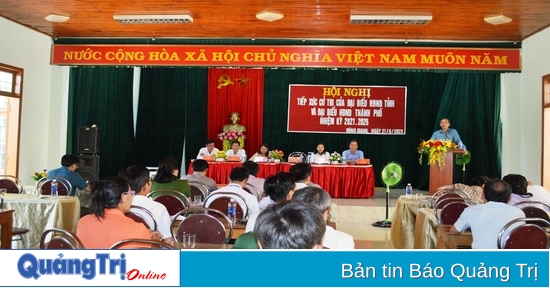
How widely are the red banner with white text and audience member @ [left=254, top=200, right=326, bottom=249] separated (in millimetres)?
7496

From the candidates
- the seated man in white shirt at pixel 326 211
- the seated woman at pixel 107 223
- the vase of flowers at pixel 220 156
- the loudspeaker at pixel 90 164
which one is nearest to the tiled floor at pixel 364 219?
the vase of flowers at pixel 220 156

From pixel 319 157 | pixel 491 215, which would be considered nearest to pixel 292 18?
pixel 319 157

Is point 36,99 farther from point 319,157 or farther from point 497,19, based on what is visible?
point 497,19

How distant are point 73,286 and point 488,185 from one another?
8.30ft

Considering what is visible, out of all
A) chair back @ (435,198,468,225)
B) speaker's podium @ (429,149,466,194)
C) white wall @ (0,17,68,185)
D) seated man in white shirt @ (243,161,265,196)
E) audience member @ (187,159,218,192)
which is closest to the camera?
chair back @ (435,198,468,225)

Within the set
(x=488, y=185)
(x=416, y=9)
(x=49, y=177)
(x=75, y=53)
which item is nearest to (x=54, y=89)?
(x=75, y=53)

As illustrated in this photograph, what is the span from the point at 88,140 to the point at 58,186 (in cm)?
398

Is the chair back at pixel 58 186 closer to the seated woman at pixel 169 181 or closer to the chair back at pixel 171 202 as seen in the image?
the seated woman at pixel 169 181

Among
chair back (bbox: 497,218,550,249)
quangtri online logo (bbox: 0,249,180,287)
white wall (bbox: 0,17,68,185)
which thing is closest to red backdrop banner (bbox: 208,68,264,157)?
white wall (bbox: 0,17,68,185)

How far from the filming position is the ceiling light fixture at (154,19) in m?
8.17

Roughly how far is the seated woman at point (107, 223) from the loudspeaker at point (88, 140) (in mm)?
7308

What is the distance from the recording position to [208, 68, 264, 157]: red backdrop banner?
37.7 ft

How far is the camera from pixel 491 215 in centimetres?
353

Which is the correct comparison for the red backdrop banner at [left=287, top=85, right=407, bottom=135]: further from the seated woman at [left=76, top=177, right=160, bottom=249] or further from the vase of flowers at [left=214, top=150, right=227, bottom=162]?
the seated woman at [left=76, top=177, right=160, bottom=249]
